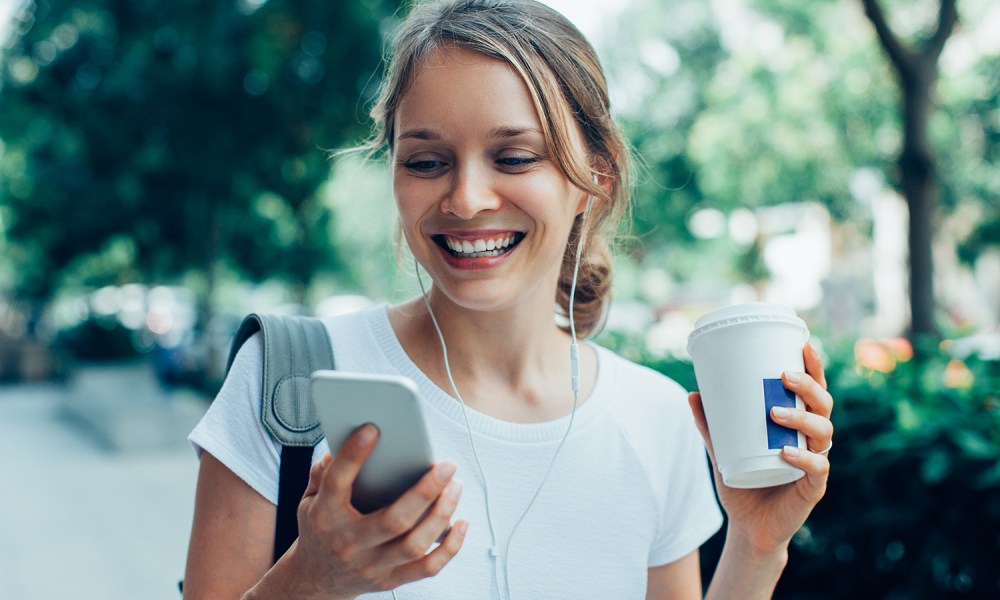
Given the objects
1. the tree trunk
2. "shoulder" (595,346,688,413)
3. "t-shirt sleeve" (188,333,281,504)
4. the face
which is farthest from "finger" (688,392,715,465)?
the tree trunk

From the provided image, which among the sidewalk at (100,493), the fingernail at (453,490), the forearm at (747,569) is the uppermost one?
the fingernail at (453,490)

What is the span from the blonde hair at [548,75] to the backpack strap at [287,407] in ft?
1.41

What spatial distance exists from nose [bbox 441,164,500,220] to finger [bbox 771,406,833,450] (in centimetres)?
55

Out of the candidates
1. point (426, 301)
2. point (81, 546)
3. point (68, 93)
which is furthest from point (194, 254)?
point (426, 301)

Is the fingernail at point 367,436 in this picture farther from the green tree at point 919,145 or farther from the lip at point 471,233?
the green tree at point 919,145

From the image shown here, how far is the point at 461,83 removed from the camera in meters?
1.45

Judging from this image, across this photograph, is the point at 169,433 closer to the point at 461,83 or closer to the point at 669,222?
the point at 461,83

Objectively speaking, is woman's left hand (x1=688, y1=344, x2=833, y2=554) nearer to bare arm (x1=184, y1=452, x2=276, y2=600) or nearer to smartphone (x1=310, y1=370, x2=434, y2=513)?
smartphone (x1=310, y1=370, x2=434, y2=513)

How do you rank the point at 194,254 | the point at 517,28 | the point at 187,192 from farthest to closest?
the point at 194,254
the point at 187,192
the point at 517,28

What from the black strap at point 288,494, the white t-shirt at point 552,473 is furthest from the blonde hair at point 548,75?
the black strap at point 288,494

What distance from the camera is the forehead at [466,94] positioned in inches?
56.6

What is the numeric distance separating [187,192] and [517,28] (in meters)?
10.8

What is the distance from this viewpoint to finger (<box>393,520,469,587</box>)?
1.08m

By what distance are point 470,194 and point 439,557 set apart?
1.96ft
